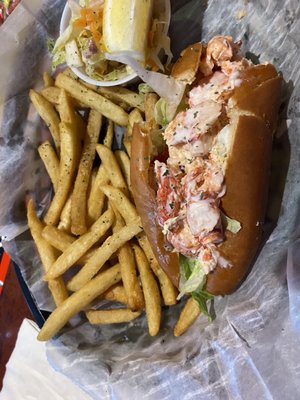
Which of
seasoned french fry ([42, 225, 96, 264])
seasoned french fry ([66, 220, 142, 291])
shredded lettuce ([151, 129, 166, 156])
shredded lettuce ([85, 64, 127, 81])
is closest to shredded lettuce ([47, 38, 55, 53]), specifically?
shredded lettuce ([85, 64, 127, 81])

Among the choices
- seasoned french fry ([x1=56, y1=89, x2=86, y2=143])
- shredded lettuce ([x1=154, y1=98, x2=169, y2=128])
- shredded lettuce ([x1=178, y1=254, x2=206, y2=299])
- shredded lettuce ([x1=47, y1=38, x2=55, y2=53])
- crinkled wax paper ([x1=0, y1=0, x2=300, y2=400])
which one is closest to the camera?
crinkled wax paper ([x1=0, y1=0, x2=300, y2=400])

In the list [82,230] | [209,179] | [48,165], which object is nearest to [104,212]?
[82,230]

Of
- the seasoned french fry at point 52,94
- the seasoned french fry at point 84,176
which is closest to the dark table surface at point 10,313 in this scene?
the seasoned french fry at point 84,176

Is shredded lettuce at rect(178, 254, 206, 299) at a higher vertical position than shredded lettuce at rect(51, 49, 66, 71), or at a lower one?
lower

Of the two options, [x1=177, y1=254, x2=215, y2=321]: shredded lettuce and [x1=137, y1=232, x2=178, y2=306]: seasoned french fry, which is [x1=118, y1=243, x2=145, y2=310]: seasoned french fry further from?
[x1=177, y1=254, x2=215, y2=321]: shredded lettuce

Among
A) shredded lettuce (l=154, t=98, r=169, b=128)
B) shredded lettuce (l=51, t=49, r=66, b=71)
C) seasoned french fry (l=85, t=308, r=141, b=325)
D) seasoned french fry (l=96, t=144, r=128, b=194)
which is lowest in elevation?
seasoned french fry (l=85, t=308, r=141, b=325)
